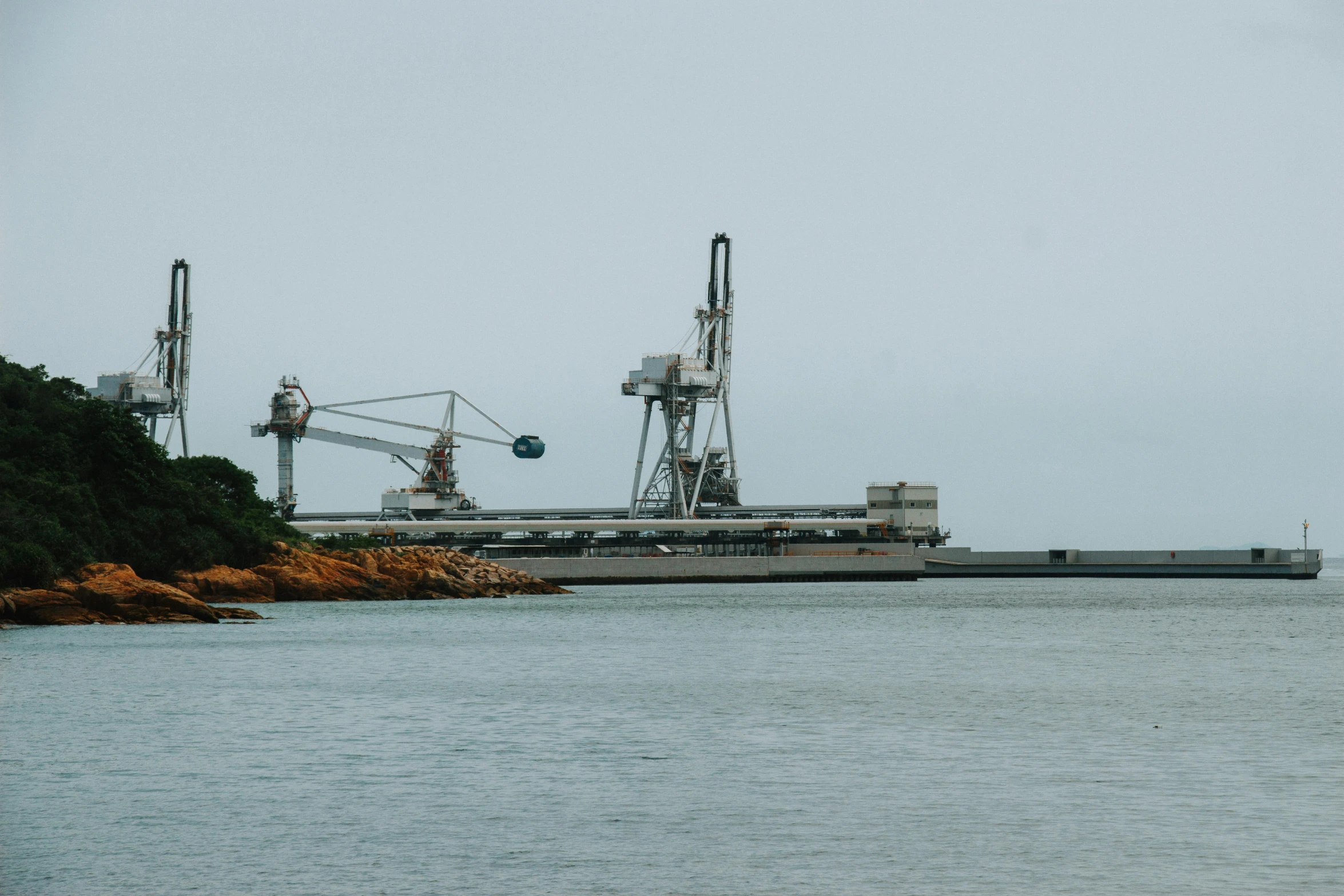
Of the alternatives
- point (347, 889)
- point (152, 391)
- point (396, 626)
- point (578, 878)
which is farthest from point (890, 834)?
point (152, 391)

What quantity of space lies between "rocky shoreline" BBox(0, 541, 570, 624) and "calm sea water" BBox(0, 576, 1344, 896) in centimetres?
997

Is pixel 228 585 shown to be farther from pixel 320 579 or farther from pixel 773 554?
Answer: pixel 773 554

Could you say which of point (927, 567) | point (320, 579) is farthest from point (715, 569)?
point (320, 579)

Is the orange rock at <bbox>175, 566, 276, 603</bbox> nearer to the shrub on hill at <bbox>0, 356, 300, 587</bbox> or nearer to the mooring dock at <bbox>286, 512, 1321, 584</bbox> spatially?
the shrub on hill at <bbox>0, 356, 300, 587</bbox>

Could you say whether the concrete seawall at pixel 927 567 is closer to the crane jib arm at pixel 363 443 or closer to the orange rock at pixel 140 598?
the crane jib arm at pixel 363 443

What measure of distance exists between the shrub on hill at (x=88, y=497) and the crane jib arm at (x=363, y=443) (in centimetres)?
5319

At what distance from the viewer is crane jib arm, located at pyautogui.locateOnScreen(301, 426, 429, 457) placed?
419 feet

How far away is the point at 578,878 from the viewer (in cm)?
A: 1365

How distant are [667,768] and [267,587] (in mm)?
56603

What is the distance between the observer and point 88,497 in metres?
60.9

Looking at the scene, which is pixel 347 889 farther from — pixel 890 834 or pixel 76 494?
pixel 76 494

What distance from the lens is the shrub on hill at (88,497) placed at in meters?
→ 54.5

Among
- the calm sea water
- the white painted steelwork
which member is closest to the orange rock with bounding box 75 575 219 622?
the calm sea water

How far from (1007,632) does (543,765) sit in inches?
1307
